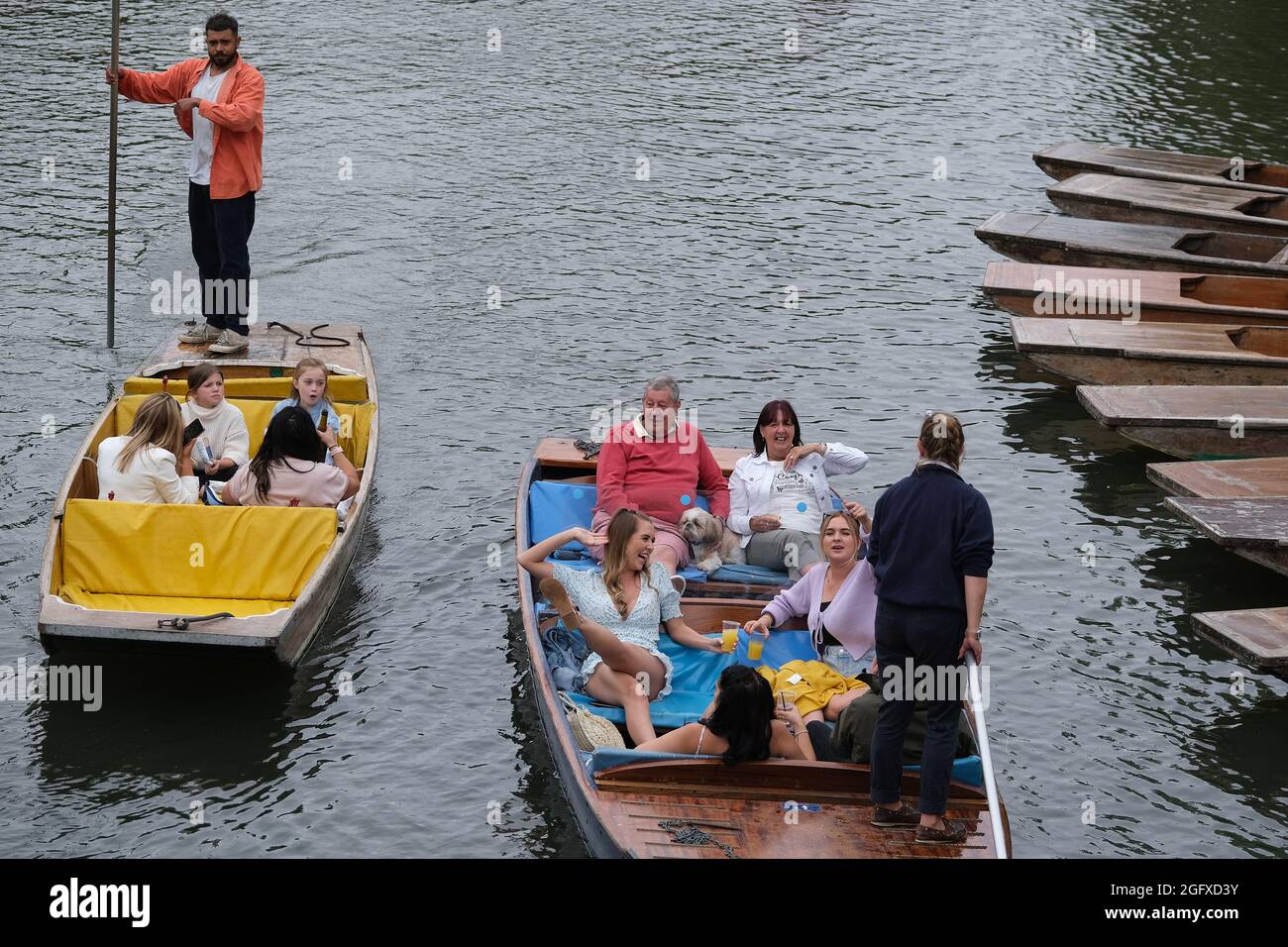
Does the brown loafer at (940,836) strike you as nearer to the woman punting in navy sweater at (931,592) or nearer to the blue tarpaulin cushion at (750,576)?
the woman punting in navy sweater at (931,592)

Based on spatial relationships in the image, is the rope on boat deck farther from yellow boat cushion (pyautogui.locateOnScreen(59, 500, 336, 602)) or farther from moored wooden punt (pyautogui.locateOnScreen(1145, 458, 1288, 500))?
moored wooden punt (pyautogui.locateOnScreen(1145, 458, 1288, 500))

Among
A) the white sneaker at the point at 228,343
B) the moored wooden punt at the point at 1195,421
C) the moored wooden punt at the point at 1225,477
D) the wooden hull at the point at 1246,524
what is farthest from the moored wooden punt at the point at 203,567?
the moored wooden punt at the point at 1195,421

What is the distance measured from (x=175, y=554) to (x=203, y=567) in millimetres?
178

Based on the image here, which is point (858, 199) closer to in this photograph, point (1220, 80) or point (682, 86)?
point (682, 86)

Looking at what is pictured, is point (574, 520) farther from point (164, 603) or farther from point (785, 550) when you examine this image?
point (164, 603)

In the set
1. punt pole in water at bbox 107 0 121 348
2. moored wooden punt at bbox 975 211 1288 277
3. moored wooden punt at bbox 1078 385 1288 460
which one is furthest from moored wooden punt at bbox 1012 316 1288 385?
punt pole in water at bbox 107 0 121 348

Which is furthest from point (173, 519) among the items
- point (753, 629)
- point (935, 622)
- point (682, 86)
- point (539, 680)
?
point (682, 86)

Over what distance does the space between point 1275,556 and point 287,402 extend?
20.7ft

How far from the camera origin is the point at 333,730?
8969mm

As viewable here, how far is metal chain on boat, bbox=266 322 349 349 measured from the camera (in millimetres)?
12852

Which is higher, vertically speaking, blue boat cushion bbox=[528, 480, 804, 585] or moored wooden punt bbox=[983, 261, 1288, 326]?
moored wooden punt bbox=[983, 261, 1288, 326]

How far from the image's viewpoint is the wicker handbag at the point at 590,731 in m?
7.93

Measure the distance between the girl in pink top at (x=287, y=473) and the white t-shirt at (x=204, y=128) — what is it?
336 cm

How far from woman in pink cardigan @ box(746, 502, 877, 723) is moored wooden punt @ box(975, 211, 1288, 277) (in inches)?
324
